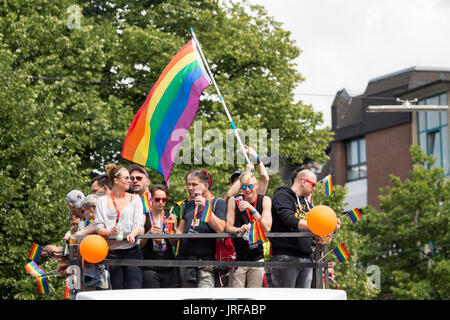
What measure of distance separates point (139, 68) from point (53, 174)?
8.87 metres

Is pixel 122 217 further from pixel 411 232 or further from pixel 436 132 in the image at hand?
pixel 436 132

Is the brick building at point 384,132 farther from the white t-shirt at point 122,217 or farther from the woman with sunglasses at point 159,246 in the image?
the white t-shirt at point 122,217

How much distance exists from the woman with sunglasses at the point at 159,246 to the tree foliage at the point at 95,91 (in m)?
9.39

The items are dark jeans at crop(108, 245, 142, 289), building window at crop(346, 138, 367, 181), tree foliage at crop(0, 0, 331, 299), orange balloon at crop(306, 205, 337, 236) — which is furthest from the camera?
building window at crop(346, 138, 367, 181)

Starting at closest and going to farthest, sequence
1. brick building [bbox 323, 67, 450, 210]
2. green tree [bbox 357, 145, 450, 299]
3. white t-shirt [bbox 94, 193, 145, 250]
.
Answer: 1. white t-shirt [bbox 94, 193, 145, 250]
2. green tree [bbox 357, 145, 450, 299]
3. brick building [bbox 323, 67, 450, 210]

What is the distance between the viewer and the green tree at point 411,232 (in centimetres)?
3067

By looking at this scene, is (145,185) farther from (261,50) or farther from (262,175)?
(261,50)

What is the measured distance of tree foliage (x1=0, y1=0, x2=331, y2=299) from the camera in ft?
60.1

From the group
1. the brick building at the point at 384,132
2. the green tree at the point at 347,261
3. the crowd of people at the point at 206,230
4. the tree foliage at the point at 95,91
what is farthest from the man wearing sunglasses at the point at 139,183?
the brick building at the point at 384,132

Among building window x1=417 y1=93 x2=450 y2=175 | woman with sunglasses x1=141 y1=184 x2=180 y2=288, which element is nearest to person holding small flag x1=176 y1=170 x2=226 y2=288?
woman with sunglasses x1=141 y1=184 x2=180 y2=288

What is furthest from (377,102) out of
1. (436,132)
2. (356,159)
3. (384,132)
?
(356,159)

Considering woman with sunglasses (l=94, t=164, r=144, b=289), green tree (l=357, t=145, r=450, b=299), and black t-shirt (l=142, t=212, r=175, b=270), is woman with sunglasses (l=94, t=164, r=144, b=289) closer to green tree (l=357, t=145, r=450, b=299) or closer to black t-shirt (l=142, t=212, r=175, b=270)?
black t-shirt (l=142, t=212, r=175, b=270)

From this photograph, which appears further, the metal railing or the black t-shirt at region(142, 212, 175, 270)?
the black t-shirt at region(142, 212, 175, 270)

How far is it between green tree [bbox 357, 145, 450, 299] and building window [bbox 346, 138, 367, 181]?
18.9 metres
